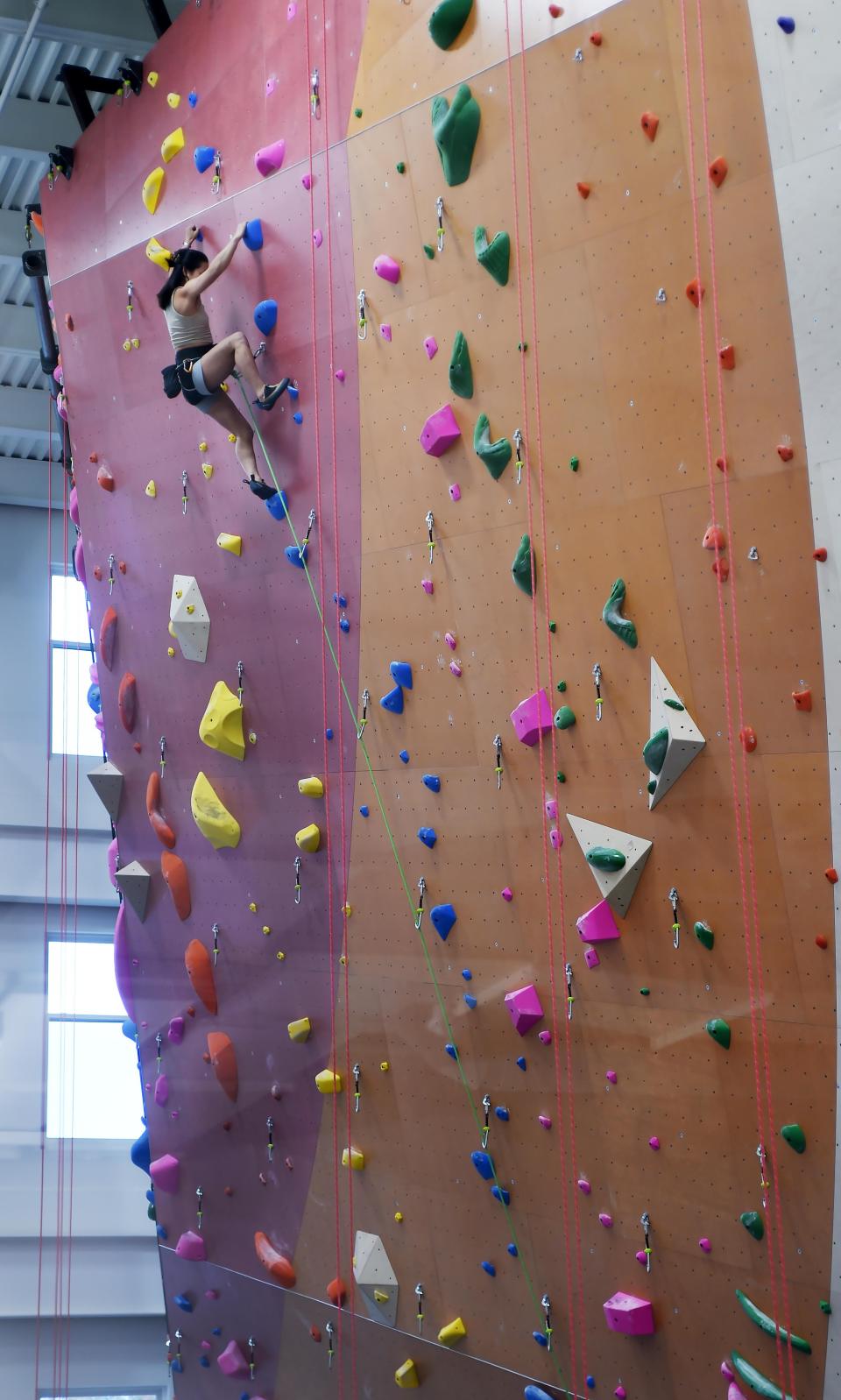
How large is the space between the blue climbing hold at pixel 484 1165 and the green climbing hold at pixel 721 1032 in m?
1.00

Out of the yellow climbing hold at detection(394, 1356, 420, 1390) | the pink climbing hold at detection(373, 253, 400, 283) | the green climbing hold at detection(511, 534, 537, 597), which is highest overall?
the pink climbing hold at detection(373, 253, 400, 283)

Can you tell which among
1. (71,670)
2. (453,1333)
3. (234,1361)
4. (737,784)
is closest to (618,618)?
(737,784)

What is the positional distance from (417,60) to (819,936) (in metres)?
2.82

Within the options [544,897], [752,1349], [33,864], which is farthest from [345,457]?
[33,864]

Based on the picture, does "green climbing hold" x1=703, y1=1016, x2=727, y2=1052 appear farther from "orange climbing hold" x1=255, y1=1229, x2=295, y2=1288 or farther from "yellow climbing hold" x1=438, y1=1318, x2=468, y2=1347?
"orange climbing hold" x1=255, y1=1229, x2=295, y2=1288

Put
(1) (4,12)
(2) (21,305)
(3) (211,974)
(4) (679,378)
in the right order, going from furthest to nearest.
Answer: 1. (2) (21,305)
2. (1) (4,12)
3. (3) (211,974)
4. (4) (679,378)

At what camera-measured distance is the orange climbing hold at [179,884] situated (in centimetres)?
535

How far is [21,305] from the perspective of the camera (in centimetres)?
867

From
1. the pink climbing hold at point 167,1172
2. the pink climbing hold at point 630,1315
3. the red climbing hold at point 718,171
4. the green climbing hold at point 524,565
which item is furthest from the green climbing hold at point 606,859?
the pink climbing hold at point 167,1172

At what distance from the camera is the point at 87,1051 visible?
9.62 m

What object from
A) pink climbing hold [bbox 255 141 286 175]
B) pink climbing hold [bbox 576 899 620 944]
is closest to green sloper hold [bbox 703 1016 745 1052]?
pink climbing hold [bbox 576 899 620 944]

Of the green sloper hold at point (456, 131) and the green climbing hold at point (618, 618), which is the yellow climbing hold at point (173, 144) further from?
the green climbing hold at point (618, 618)

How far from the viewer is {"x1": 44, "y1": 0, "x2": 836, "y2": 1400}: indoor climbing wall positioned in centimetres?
337

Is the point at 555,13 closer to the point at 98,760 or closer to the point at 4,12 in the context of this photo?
the point at 4,12
